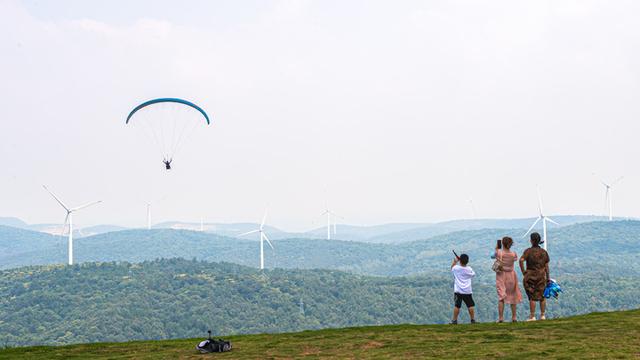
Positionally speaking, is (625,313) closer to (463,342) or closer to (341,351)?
(463,342)

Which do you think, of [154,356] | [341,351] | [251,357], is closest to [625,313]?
[341,351]

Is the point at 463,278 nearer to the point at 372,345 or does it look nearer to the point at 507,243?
the point at 507,243

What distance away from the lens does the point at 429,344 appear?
21047 mm

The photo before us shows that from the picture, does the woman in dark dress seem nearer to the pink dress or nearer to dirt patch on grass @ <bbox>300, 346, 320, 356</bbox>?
the pink dress

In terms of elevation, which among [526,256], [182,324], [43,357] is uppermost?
[526,256]

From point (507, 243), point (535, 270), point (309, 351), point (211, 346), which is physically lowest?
point (309, 351)

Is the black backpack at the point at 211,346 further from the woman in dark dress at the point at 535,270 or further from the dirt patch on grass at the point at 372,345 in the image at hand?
the woman in dark dress at the point at 535,270

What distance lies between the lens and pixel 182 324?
186625mm

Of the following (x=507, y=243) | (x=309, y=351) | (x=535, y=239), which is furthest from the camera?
(x=507, y=243)

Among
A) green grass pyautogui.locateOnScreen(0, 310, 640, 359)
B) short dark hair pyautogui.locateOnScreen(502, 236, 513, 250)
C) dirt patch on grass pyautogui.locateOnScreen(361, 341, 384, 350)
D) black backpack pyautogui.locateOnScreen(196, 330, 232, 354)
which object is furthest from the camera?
short dark hair pyautogui.locateOnScreen(502, 236, 513, 250)

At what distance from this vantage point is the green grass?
62.5ft

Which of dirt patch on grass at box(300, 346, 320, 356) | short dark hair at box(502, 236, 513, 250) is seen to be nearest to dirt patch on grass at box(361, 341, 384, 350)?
dirt patch on grass at box(300, 346, 320, 356)

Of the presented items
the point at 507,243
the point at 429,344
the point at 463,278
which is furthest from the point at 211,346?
the point at 507,243

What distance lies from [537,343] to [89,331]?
17004cm
